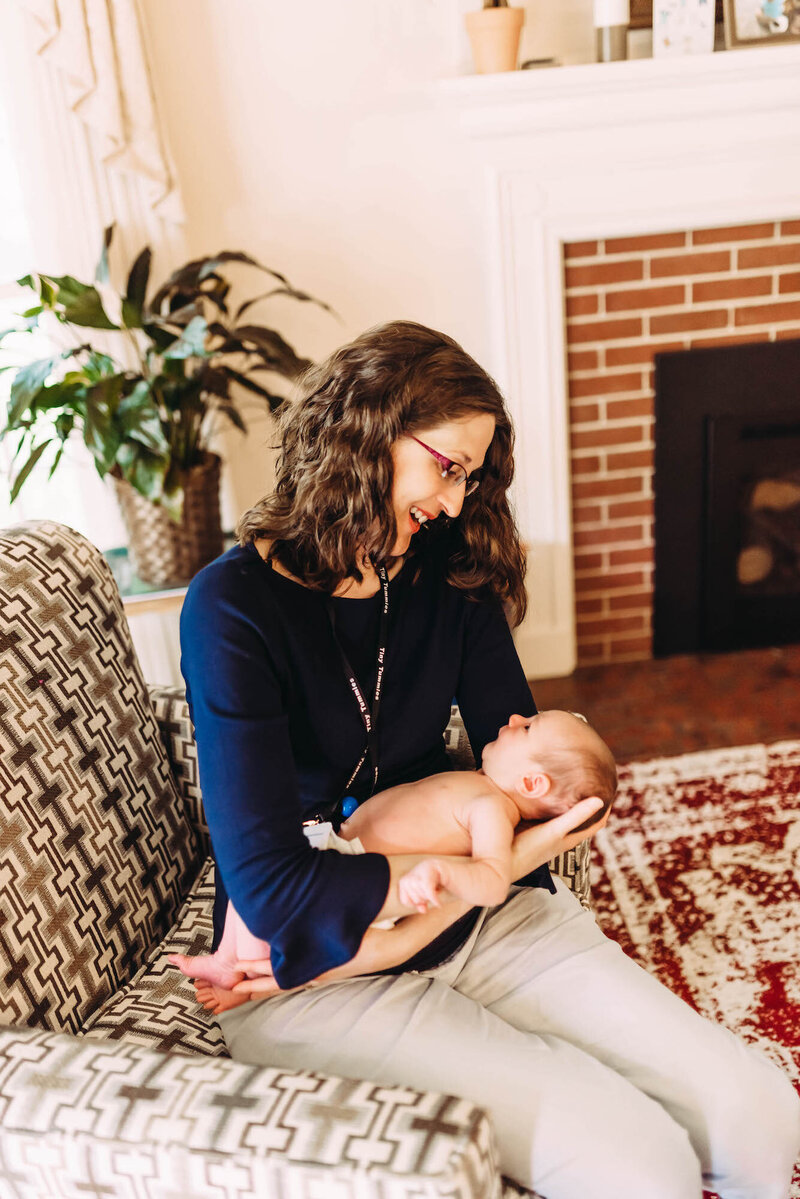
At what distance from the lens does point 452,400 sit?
43.8 inches

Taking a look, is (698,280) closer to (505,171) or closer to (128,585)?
(505,171)

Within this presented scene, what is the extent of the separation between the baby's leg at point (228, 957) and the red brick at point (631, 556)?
188cm

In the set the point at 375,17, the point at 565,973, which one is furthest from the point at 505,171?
the point at 565,973

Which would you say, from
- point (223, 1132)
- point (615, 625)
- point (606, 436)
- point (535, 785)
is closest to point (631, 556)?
point (615, 625)

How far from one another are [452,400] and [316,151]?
155cm

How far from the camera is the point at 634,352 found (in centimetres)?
256

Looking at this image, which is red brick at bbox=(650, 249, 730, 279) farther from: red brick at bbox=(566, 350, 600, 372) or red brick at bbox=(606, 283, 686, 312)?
red brick at bbox=(566, 350, 600, 372)

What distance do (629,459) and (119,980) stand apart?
1.93 m

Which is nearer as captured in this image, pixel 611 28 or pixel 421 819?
pixel 421 819

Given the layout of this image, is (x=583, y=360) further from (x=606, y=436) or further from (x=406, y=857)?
(x=406, y=857)

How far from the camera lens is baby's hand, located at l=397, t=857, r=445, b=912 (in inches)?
39.6

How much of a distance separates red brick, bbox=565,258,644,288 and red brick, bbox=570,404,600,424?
303 mm

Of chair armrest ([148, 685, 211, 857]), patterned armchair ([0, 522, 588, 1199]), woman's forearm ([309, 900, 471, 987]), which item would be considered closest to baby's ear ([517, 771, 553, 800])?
woman's forearm ([309, 900, 471, 987])

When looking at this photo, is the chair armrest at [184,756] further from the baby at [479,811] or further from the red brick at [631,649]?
the red brick at [631,649]
